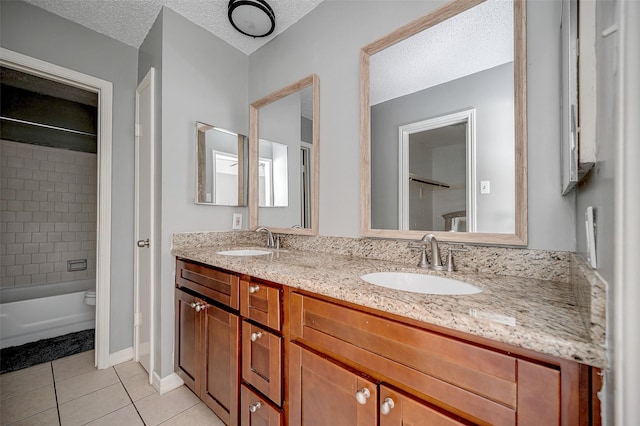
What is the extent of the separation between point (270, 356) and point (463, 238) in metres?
0.91

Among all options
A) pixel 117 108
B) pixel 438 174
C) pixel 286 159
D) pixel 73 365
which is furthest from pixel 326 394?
pixel 117 108

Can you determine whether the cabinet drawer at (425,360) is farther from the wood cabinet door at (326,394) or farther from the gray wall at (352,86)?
the gray wall at (352,86)

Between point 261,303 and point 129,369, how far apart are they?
158 cm

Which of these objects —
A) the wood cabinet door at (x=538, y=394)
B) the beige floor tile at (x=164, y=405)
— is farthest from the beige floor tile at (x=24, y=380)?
the wood cabinet door at (x=538, y=394)

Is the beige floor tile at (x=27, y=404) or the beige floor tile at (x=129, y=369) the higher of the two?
the beige floor tile at (x=27, y=404)

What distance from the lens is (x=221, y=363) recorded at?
130cm

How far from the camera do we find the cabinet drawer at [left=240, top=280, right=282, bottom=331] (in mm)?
1034

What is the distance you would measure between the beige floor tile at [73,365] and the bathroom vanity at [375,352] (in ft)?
3.77

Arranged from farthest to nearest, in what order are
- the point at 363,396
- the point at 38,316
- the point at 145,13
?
the point at 38,316 < the point at 145,13 < the point at 363,396

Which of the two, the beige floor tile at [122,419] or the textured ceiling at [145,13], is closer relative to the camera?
the beige floor tile at [122,419]

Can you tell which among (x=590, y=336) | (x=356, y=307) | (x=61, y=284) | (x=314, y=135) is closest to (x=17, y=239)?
(x=61, y=284)

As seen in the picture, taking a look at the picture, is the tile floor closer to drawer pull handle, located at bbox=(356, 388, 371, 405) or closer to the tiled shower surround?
drawer pull handle, located at bbox=(356, 388, 371, 405)

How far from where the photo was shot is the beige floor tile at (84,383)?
1610mm

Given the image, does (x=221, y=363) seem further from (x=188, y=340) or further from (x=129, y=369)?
(x=129, y=369)
